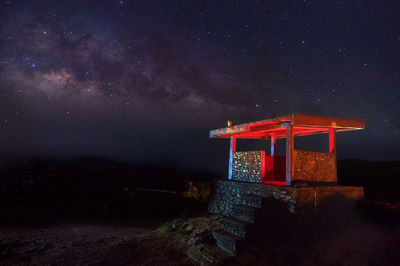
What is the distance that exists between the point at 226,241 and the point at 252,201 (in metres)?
1.61

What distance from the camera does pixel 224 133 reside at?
10164mm

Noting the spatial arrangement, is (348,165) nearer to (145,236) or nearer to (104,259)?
(145,236)

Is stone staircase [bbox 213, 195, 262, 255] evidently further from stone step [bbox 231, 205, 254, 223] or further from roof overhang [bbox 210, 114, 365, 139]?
roof overhang [bbox 210, 114, 365, 139]

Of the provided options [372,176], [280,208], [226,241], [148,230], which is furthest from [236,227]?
[372,176]

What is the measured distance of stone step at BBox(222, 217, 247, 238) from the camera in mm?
5988

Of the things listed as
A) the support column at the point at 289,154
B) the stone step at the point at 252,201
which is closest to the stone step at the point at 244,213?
the stone step at the point at 252,201

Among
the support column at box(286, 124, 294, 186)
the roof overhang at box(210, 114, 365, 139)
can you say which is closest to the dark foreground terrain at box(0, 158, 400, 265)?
the support column at box(286, 124, 294, 186)

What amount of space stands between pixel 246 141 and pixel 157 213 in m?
12.9

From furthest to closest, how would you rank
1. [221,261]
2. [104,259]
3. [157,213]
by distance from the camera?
[157,213] → [104,259] → [221,261]

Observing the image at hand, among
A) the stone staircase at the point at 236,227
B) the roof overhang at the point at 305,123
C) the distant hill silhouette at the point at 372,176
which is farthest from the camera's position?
the distant hill silhouette at the point at 372,176

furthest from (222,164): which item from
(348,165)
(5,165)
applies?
(5,165)

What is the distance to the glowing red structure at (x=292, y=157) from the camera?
7621mm

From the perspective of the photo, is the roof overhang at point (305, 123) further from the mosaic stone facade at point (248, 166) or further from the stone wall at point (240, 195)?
the stone wall at point (240, 195)

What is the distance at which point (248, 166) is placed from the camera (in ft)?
30.5
